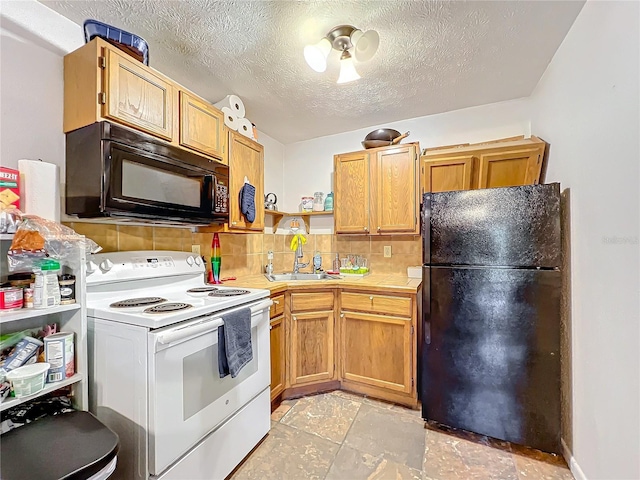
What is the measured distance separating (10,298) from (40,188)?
508mm

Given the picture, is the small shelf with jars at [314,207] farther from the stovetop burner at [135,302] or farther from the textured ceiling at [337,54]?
the stovetop burner at [135,302]

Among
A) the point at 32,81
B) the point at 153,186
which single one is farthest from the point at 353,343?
the point at 32,81

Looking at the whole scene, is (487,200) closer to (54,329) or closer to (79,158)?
(79,158)

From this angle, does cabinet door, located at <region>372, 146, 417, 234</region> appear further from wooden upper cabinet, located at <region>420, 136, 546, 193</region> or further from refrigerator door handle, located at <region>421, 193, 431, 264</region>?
refrigerator door handle, located at <region>421, 193, 431, 264</region>

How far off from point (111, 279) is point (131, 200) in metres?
0.45

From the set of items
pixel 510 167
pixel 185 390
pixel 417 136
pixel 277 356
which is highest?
pixel 417 136

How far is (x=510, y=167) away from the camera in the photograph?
1.97 m

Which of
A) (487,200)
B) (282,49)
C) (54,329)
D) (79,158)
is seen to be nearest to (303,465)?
(54,329)

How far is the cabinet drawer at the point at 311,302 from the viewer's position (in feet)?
7.11

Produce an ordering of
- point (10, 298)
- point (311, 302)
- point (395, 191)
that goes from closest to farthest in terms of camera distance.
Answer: point (10, 298), point (311, 302), point (395, 191)

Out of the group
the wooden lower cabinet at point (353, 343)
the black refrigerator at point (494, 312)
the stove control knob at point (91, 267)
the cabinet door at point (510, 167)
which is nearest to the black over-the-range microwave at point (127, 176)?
the stove control knob at point (91, 267)

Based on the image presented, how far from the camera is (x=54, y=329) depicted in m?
1.27

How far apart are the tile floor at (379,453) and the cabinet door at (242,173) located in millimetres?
1392

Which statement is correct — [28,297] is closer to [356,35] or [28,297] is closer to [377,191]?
[356,35]
